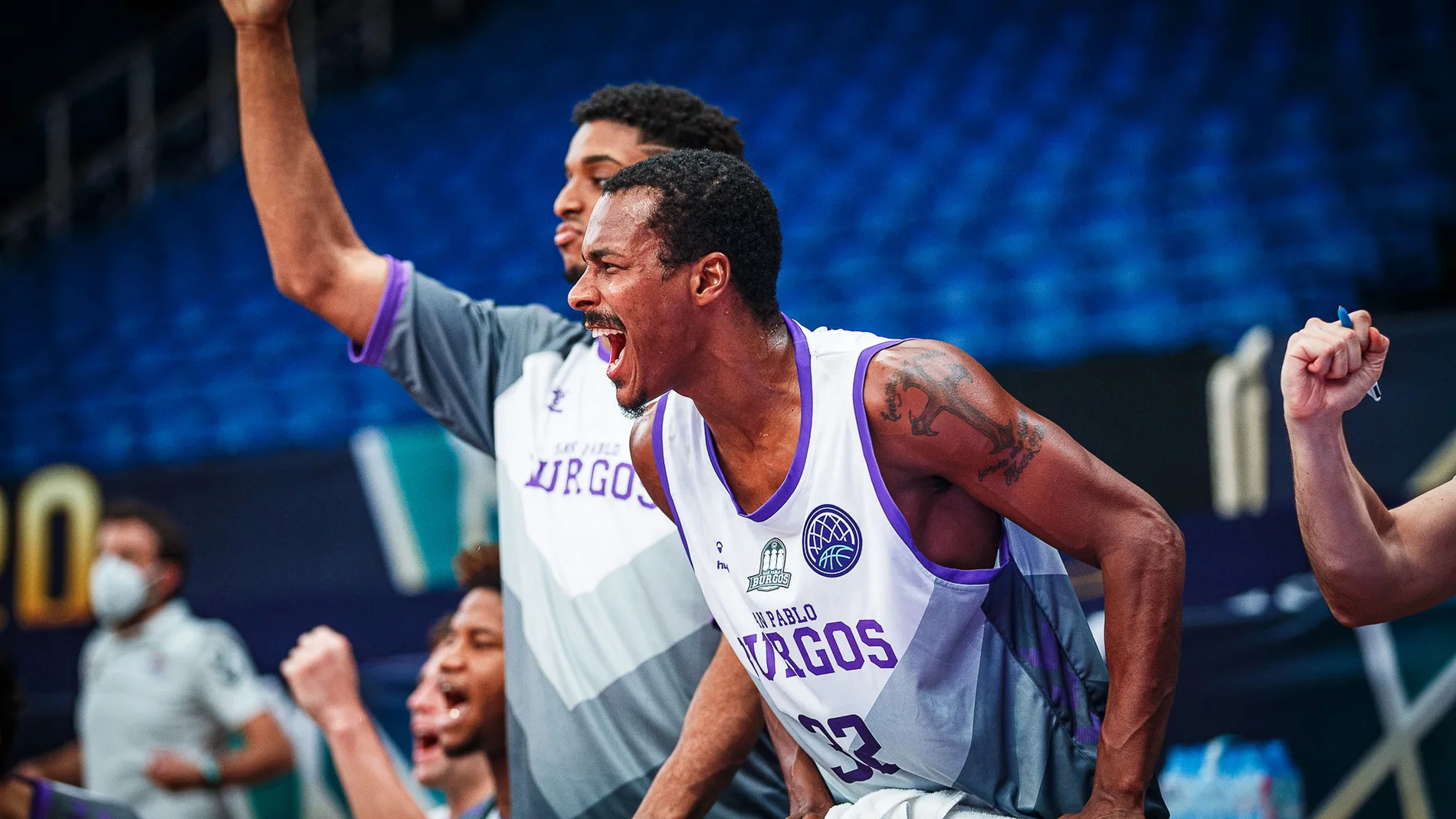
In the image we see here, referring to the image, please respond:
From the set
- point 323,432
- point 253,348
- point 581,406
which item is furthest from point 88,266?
point 581,406

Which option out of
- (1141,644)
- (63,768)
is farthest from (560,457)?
(63,768)

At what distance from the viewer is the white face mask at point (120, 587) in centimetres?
535

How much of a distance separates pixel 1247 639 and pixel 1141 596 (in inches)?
97.7

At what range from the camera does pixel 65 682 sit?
616cm

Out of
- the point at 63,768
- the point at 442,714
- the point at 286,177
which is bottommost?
the point at 442,714

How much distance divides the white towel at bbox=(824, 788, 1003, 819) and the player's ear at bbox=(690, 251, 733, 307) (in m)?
0.82

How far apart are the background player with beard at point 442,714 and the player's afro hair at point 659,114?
1.30 m

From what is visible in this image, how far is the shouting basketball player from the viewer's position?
5.96ft

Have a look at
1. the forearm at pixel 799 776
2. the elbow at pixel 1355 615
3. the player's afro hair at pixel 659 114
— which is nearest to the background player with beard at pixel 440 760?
the forearm at pixel 799 776

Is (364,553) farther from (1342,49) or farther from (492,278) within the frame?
(1342,49)

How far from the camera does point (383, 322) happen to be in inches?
103

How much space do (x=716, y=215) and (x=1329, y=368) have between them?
896mm

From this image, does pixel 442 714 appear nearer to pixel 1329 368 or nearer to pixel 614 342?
pixel 614 342

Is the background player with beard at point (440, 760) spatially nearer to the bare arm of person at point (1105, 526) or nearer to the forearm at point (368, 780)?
the forearm at point (368, 780)
